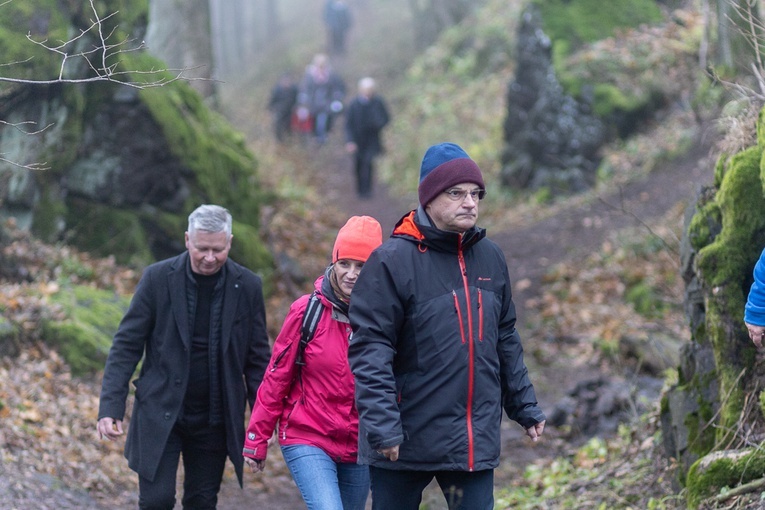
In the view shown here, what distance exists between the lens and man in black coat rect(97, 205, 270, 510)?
5223 mm

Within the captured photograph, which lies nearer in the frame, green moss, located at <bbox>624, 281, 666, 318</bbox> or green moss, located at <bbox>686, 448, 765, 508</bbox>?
green moss, located at <bbox>686, 448, 765, 508</bbox>

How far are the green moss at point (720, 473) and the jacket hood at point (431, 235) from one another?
6.24 feet

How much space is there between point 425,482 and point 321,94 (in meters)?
19.6

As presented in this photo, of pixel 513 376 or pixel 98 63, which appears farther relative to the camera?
pixel 98 63

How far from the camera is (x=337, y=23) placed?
119ft

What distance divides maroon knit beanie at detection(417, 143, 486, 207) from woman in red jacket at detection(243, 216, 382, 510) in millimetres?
475

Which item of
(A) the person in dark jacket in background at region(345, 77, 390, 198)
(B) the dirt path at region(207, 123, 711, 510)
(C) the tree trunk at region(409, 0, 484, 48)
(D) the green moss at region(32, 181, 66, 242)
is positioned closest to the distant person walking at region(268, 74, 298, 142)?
(C) the tree trunk at region(409, 0, 484, 48)

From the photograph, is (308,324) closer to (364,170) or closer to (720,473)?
(720,473)

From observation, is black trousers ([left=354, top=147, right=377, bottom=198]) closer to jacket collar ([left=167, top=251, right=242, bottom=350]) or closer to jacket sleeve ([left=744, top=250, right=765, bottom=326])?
jacket collar ([left=167, top=251, right=242, bottom=350])

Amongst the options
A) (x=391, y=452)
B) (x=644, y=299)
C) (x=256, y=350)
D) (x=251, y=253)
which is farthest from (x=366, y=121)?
(x=391, y=452)

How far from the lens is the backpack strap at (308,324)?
4504mm

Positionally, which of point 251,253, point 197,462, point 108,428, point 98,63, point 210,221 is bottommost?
point 197,462

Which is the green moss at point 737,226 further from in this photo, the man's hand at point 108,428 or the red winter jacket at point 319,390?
the man's hand at point 108,428

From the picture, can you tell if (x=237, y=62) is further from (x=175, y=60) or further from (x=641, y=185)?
(x=641, y=185)
